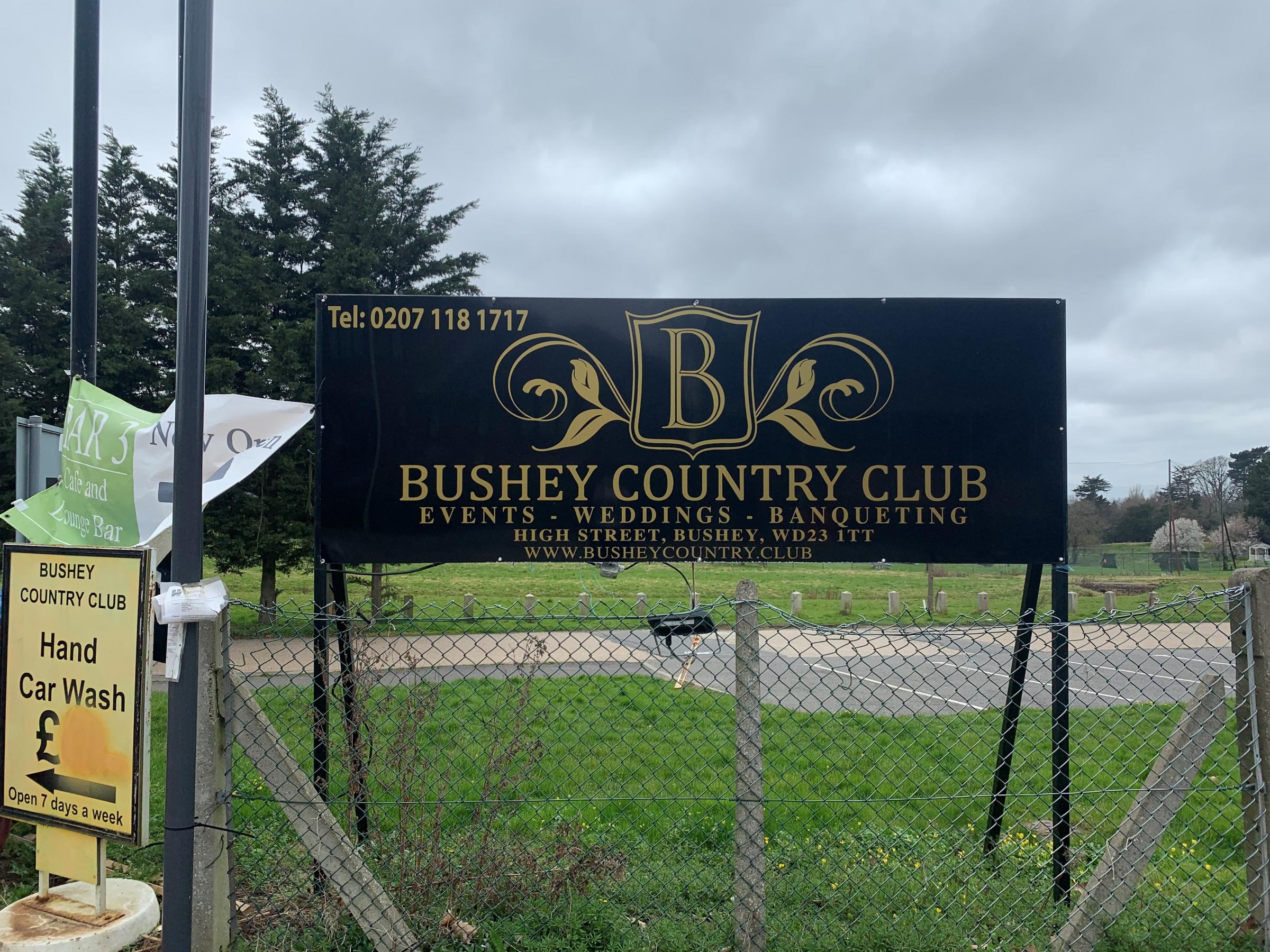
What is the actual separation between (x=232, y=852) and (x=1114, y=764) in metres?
5.87

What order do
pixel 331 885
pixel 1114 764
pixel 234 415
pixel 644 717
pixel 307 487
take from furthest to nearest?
1. pixel 307 487
2. pixel 644 717
3. pixel 1114 764
4. pixel 234 415
5. pixel 331 885

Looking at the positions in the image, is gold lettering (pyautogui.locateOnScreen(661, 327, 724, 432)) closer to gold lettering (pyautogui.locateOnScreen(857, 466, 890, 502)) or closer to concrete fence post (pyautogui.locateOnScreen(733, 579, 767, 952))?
gold lettering (pyautogui.locateOnScreen(857, 466, 890, 502))

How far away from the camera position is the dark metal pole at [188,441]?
7.84 ft

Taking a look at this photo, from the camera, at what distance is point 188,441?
239 cm

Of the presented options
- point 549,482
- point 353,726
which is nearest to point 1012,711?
point 549,482

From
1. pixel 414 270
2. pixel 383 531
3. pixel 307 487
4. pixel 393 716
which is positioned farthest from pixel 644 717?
pixel 414 270

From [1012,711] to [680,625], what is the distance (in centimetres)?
149

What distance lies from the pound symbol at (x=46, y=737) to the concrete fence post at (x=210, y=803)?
1.99 ft

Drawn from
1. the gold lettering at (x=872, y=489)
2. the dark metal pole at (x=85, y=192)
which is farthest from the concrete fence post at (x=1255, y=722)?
the dark metal pole at (x=85, y=192)

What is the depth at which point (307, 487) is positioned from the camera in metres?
15.4

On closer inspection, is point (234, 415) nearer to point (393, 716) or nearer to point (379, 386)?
point (379, 386)

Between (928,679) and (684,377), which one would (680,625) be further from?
(928,679)

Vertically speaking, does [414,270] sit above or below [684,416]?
above

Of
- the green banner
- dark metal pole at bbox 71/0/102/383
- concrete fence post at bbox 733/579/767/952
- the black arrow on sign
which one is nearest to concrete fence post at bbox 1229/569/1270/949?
concrete fence post at bbox 733/579/767/952
